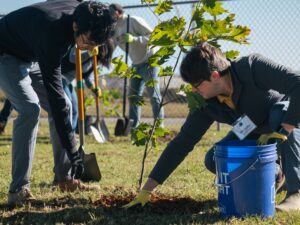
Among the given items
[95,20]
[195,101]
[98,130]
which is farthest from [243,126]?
[98,130]

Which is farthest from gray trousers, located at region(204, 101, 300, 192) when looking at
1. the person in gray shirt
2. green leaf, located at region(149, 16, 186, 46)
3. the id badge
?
Result: green leaf, located at region(149, 16, 186, 46)

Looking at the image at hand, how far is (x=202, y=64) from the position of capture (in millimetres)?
2637

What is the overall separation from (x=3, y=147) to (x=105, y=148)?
4.07 feet

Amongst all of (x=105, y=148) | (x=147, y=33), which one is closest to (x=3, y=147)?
(x=105, y=148)

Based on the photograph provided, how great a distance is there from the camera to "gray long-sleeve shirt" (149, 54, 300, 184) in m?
2.62

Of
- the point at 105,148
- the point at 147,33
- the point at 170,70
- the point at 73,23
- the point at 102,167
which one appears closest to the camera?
the point at 73,23

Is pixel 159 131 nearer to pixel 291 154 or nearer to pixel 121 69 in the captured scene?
pixel 121 69

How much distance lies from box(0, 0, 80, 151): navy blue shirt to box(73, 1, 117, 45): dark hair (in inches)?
5.1

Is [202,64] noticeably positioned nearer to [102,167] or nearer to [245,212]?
[245,212]

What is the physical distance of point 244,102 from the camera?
2.85m

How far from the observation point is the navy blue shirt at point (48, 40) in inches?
115

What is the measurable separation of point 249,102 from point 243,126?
0.17 meters

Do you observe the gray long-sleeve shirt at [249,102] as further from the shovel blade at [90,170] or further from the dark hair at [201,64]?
the shovel blade at [90,170]

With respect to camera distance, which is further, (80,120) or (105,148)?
(105,148)
